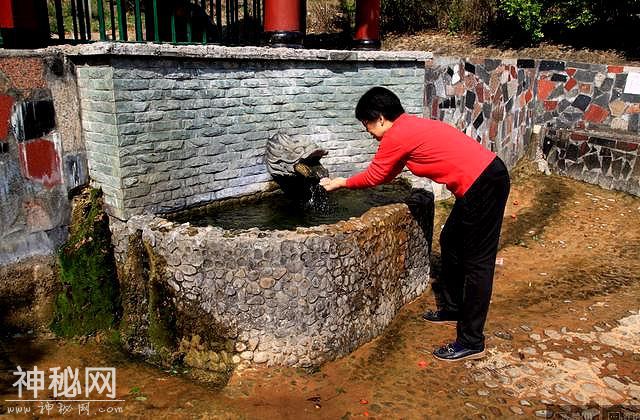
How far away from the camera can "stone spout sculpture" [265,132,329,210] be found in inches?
191

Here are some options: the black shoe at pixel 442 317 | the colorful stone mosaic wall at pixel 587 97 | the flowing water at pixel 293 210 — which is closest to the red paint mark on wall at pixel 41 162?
the flowing water at pixel 293 210

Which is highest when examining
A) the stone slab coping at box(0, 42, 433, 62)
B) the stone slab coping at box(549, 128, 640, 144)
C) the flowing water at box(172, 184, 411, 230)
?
the stone slab coping at box(0, 42, 433, 62)

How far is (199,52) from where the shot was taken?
435 cm

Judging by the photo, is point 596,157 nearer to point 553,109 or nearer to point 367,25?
point 553,109

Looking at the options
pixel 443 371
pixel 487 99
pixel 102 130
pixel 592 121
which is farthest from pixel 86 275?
pixel 592 121

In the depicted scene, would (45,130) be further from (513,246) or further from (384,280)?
(513,246)

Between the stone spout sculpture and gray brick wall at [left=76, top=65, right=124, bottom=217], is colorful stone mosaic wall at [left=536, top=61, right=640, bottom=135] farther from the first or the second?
gray brick wall at [left=76, top=65, right=124, bottom=217]

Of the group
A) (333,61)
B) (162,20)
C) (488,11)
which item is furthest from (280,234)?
(488,11)

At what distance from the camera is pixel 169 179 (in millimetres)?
4367

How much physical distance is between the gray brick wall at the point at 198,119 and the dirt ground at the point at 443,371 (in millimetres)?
1323

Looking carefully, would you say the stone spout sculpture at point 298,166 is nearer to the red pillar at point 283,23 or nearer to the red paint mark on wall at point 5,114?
the red pillar at point 283,23

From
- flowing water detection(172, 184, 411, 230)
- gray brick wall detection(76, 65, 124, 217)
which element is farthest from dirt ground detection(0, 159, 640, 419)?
gray brick wall detection(76, 65, 124, 217)

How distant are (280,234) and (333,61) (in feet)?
8.31

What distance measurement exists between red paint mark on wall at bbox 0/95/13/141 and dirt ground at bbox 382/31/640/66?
9.32 meters
